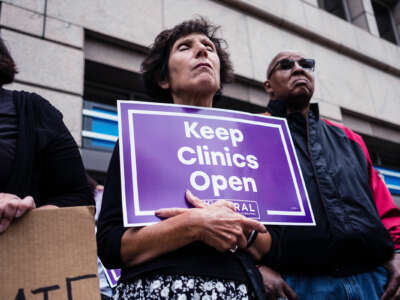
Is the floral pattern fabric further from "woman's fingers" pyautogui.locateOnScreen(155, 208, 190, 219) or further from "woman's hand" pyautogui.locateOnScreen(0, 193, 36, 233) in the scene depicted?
"woman's hand" pyautogui.locateOnScreen(0, 193, 36, 233)

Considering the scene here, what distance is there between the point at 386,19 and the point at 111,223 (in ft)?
32.8

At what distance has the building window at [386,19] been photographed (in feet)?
29.8

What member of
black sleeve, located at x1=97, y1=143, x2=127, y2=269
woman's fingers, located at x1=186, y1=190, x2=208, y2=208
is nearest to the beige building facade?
black sleeve, located at x1=97, y1=143, x2=127, y2=269

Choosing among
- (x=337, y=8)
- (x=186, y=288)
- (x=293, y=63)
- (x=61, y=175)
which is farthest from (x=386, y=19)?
(x=186, y=288)

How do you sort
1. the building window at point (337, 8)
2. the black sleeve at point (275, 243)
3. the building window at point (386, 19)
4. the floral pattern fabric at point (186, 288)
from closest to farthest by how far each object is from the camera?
the floral pattern fabric at point (186, 288), the black sleeve at point (275, 243), the building window at point (337, 8), the building window at point (386, 19)

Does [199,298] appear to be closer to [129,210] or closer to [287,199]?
[129,210]

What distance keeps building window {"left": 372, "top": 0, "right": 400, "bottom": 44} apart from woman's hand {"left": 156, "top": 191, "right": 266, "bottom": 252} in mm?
9276

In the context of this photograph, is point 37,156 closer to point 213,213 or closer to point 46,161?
point 46,161

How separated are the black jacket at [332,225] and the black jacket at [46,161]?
0.82 metres

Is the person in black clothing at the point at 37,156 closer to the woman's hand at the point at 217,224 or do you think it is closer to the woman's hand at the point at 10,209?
the woman's hand at the point at 10,209

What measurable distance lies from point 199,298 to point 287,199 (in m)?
0.57

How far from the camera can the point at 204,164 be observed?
4.72 feet

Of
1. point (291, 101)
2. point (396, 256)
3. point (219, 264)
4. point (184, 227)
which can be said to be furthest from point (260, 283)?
point (291, 101)

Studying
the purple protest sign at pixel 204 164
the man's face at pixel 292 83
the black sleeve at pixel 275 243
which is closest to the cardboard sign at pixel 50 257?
the purple protest sign at pixel 204 164
